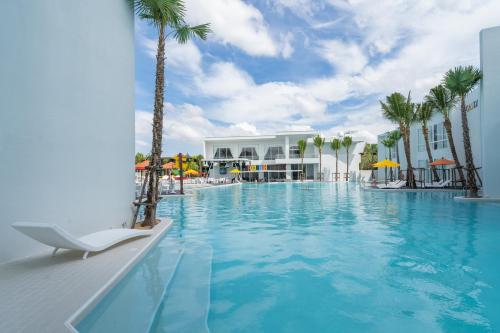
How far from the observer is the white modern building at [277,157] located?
42.1 m

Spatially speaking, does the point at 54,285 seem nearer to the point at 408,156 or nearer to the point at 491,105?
the point at 491,105

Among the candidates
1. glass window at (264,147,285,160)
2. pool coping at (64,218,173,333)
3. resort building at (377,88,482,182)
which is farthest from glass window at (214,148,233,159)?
pool coping at (64,218,173,333)

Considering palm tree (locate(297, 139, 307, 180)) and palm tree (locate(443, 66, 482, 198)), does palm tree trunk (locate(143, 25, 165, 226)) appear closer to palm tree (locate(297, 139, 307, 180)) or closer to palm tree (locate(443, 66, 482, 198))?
palm tree (locate(443, 66, 482, 198))

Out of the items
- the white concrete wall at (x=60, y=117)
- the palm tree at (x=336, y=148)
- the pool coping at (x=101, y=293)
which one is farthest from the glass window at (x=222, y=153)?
the pool coping at (x=101, y=293)

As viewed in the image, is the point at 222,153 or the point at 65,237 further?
the point at 222,153

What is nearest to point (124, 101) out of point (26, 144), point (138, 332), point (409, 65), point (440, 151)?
point (26, 144)

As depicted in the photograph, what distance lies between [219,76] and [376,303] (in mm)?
18886

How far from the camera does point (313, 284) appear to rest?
4.13 m

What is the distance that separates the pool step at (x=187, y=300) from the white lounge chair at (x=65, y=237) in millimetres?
1301

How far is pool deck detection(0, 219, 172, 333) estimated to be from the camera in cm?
251

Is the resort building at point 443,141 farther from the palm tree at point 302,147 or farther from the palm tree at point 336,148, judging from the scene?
the palm tree at point 302,147

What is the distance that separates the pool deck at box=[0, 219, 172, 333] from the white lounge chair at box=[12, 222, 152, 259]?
0.54 feet

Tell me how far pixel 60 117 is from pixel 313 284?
500cm

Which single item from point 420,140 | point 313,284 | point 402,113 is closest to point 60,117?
point 313,284
